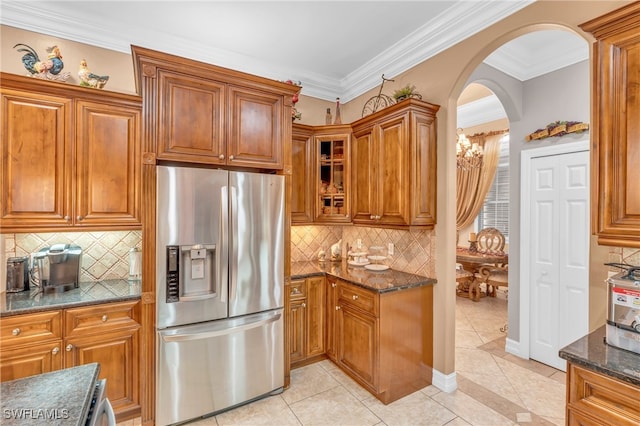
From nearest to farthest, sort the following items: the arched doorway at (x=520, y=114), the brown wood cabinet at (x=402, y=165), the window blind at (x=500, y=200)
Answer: the brown wood cabinet at (x=402, y=165) < the arched doorway at (x=520, y=114) < the window blind at (x=500, y=200)

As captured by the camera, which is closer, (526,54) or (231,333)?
(231,333)

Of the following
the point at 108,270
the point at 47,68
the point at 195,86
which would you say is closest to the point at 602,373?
the point at 195,86

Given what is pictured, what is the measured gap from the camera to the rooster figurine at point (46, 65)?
7.52ft

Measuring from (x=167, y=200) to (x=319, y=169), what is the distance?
1780 millimetres

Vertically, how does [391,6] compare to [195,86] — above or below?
above

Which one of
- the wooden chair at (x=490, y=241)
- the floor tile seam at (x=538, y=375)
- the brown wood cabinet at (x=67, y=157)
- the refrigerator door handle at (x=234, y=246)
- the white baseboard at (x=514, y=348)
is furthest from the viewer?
the wooden chair at (x=490, y=241)

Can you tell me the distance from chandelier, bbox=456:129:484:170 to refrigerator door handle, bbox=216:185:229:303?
4.13 metres

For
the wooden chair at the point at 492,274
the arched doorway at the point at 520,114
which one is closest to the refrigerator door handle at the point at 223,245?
the arched doorway at the point at 520,114

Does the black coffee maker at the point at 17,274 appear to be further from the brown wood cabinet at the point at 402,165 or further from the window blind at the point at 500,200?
the window blind at the point at 500,200

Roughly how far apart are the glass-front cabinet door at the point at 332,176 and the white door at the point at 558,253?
2.02m

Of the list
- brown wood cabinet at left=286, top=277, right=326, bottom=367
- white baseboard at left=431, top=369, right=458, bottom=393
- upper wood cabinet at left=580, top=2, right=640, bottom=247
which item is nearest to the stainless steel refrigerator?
brown wood cabinet at left=286, top=277, right=326, bottom=367

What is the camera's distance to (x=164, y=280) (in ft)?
7.13

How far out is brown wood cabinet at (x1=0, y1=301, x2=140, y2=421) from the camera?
6.33ft

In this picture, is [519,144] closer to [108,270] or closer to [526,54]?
[526,54]
